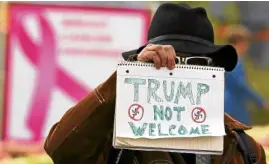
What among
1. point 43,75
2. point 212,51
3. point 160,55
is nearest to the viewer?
point 160,55

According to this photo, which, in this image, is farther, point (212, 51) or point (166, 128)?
point (212, 51)

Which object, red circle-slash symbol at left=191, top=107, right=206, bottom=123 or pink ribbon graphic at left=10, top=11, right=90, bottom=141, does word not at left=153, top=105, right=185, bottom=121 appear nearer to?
red circle-slash symbol at left=191, top=107, right=206, bottom=123

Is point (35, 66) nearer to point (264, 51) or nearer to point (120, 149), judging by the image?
point (264, 51)

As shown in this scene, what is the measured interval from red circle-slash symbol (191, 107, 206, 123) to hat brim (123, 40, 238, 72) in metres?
0.18

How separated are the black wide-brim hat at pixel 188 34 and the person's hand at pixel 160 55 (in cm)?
14

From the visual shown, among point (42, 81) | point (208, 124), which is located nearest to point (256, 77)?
point (42, 81)

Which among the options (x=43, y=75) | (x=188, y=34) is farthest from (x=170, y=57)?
(x=43, y=75)

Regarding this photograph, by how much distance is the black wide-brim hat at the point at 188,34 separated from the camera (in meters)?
1.95

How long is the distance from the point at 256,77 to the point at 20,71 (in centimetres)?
176

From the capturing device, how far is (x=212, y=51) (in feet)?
6.36

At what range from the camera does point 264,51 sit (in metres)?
5.46

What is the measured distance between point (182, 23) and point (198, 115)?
32 centimetres

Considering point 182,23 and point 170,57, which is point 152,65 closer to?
point 170,57

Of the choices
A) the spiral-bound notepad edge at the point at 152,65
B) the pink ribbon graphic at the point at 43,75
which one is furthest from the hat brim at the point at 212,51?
the pink ribbon graphic at the point at 43,75
